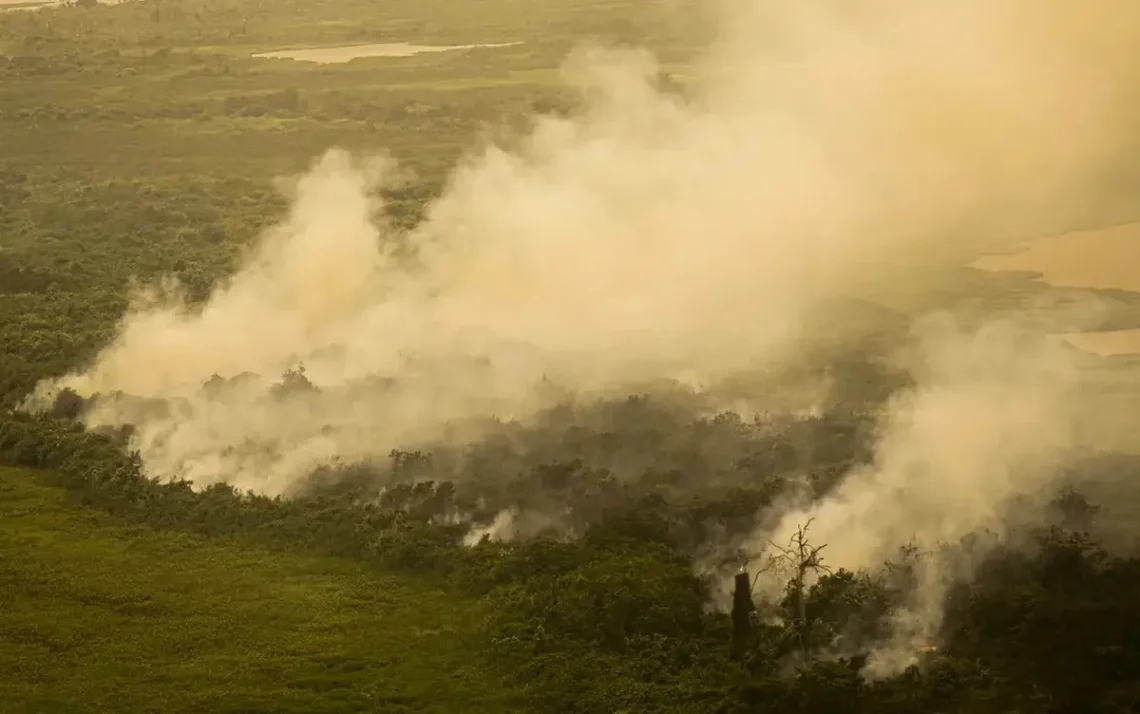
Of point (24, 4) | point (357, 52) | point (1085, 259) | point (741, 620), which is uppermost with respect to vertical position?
point (24, 4)

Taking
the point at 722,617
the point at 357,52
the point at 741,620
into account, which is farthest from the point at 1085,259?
the point at 357,52

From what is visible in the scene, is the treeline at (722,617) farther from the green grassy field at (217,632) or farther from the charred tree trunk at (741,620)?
the green grassy field at (217,632)

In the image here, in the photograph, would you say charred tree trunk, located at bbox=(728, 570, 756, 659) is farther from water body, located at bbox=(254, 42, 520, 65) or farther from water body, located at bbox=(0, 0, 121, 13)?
water body, located at bbox=(0, 0, 121, 13)

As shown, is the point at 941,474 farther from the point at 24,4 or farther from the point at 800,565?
the point at 24,4

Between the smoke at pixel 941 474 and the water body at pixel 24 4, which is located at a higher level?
the water body at pixel 24 4

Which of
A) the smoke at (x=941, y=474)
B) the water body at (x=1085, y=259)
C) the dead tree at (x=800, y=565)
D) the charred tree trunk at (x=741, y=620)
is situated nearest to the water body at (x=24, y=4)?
the water body at (x=1085, y=259)

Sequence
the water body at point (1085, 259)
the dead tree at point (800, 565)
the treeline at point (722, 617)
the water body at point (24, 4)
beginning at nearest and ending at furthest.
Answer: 1. the treeline at point (722, 617)
2. the dead tree at point (800, 565)
3. the water body at point (1085, 259)
4. the water body at point (24, 4)

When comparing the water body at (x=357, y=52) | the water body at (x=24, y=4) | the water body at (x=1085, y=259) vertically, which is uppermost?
the water body at (x=24, y=4)
